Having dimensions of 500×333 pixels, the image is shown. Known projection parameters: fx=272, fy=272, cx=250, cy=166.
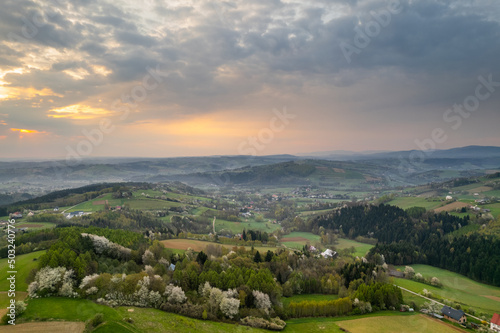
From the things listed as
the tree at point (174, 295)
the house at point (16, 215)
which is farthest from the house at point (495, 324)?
the house at point (16, 215)

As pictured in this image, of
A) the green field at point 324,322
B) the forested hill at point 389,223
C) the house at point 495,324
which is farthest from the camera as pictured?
the forested hill at point 389,223

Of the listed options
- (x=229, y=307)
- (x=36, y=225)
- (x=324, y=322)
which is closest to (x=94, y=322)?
(x=229, y=307)

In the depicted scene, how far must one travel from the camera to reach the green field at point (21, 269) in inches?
1768

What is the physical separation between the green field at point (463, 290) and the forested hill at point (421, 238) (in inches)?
199

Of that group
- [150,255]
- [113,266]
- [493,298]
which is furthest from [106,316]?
[493,298]

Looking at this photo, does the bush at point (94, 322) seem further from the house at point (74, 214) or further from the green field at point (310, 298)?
the house at point (74, 214)

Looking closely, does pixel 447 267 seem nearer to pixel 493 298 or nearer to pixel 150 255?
pixel 493 298

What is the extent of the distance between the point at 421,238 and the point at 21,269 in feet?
456

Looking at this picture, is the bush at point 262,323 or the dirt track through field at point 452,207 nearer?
the bush at point 262,323

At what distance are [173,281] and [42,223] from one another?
101313 millimetres

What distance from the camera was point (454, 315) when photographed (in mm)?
50062

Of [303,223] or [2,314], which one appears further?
[303,223]

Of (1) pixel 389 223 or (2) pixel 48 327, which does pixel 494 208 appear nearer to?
(1) pixel 389 223

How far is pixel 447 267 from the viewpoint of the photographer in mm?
92938
